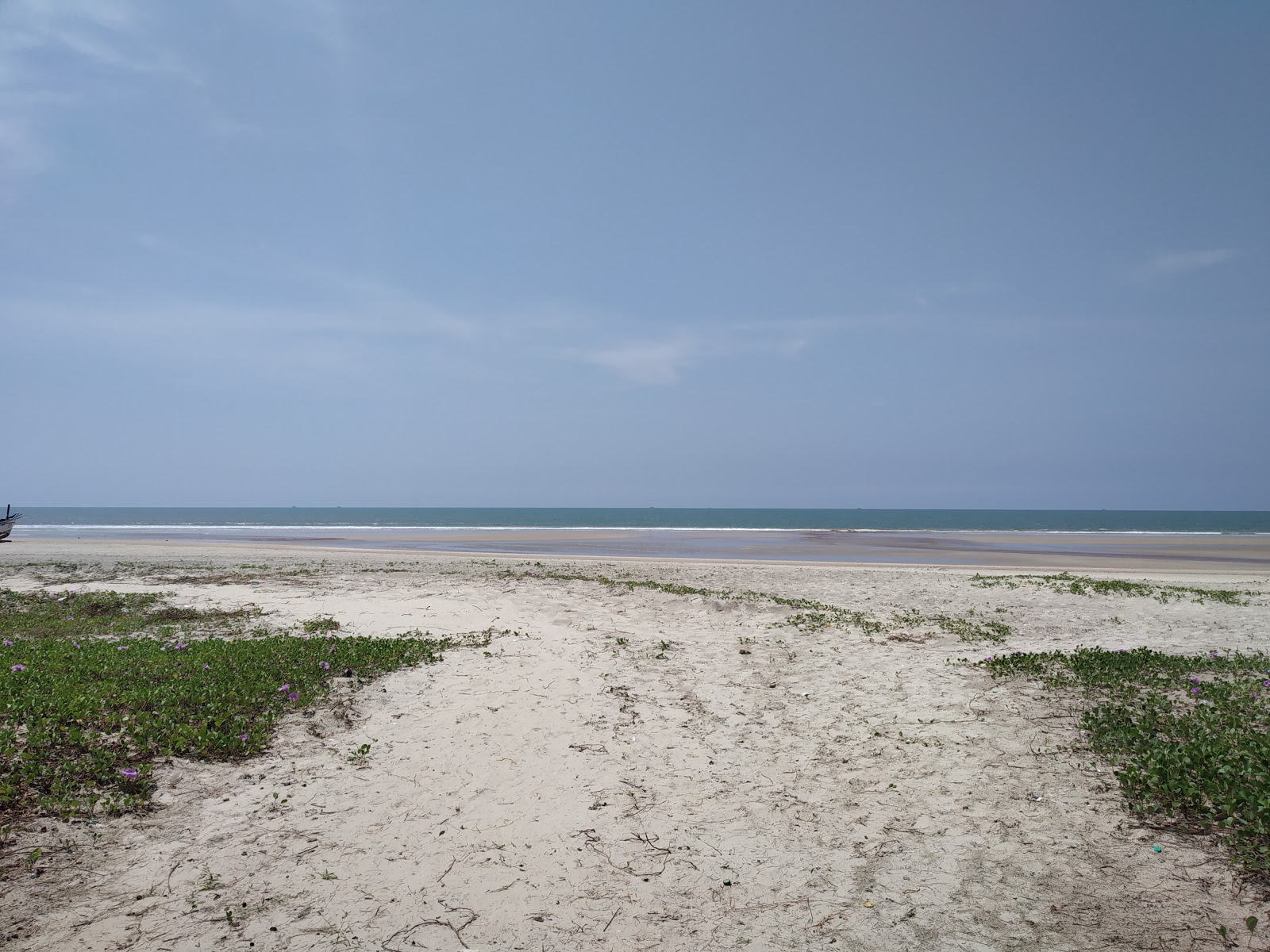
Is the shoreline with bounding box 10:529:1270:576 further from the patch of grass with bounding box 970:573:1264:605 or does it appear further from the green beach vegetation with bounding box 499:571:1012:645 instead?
the green beach vegetation with bounding box 499:571:1012:645

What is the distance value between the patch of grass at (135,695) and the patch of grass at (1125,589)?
56.8 ft

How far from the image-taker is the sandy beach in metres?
4.60

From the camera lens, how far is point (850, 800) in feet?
21.3

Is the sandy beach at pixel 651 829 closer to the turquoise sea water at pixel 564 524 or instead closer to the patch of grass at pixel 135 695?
the patch of grass at pixel 135 695

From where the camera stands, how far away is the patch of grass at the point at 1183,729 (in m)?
5.61

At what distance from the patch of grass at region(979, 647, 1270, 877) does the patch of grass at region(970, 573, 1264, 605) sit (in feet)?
26.8

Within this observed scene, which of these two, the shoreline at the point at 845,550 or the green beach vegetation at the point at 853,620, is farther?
the shoreline at the point at 845,550

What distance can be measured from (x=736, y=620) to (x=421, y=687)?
7.17 m

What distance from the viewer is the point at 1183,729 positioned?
7336 millimetres

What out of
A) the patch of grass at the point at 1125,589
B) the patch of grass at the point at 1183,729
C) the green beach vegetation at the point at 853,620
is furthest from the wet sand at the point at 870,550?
the patch of grass at the point at 1183,729

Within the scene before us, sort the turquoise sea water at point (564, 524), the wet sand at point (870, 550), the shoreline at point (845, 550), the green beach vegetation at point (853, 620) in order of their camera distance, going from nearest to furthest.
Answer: the green beach vegetation at point (853, 620), the shoreline at point (845, 550), the wet sand at point (870, 550), the turquoise sea water at point (564, 524)

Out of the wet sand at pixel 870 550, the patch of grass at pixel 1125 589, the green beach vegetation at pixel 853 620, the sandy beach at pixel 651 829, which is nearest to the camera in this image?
the sandy beach at pixel 651 829

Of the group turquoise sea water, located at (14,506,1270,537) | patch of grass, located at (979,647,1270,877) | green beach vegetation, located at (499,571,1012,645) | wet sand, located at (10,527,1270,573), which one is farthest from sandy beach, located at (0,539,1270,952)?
turquoise sea water, located at (14,506,1270,537)

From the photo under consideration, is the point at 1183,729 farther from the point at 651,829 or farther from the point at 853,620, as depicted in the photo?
the point at 853,620
